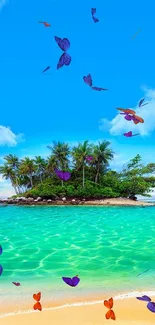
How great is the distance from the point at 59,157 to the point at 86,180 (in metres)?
5.30

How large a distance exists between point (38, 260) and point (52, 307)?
4262mm

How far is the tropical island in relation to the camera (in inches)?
1538

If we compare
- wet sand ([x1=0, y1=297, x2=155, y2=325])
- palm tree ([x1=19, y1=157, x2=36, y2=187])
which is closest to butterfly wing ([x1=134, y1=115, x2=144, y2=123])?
wet sand ([x1=0, y1=297, x2=155, y2=325])

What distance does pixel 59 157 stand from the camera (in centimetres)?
3994

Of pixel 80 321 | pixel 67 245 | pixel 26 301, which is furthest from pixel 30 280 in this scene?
pixel 67 245

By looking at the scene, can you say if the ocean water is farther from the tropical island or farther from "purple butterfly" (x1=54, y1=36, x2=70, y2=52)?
the tropical island

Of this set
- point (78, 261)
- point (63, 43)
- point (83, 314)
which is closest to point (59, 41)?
point (63, 43)

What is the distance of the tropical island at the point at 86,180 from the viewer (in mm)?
39062

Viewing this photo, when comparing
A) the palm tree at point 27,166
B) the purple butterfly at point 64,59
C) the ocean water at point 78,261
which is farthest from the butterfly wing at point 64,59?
the palm tree at point 27,166

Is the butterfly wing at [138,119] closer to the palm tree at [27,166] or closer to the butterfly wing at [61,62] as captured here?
the butterfly wing at [61,62]

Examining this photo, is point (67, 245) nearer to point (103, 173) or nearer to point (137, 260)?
point (137, 260)

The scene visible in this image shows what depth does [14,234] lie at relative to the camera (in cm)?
1441

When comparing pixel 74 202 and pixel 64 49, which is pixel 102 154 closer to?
pixel 74 202

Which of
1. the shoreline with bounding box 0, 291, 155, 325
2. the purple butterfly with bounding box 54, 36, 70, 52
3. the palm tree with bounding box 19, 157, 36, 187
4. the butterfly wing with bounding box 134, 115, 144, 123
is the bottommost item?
the shoreline with bounding box 0, 291, 155, 325
